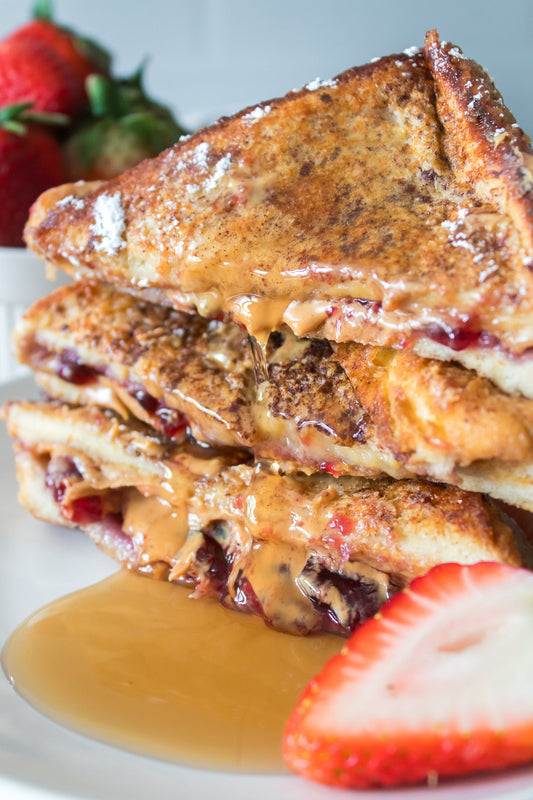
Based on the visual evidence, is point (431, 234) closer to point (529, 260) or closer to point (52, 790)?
point (529, 260)

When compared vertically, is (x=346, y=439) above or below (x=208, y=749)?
above

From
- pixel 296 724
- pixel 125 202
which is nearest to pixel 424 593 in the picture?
pixel 296 724

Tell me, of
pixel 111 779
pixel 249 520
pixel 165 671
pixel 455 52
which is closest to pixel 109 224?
pixel 249 520

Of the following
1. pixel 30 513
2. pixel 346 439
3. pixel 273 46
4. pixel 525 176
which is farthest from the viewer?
pixel 273 46

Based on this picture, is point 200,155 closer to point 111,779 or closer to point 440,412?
point 440,412

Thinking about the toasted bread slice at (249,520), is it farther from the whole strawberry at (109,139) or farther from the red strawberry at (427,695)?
the whole strawberry at (109,139)

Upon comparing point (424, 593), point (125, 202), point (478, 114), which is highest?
point (478, 114)
